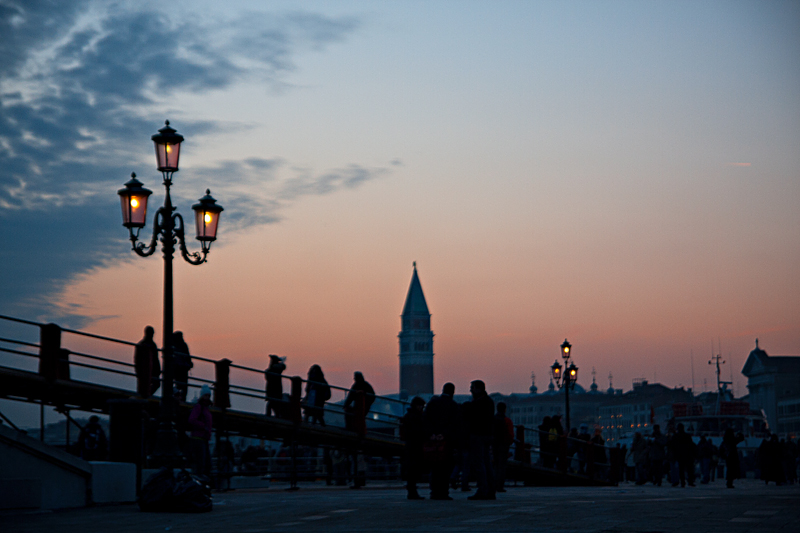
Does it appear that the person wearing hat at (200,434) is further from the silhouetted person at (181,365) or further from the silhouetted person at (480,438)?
the silhouetted person at (480,438)

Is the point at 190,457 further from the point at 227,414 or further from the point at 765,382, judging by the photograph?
the point at 765,382

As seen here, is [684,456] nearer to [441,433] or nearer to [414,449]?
[414,449]

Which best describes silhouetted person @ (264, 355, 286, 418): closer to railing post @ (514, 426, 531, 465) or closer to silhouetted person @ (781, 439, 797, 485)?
railing post @ (514, 426, 531, 465)

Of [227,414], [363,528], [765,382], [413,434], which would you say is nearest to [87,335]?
[227,414]

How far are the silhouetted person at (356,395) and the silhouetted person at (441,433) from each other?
22.0 feet

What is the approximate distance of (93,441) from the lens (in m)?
18.3

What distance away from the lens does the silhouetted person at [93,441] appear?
714 inches

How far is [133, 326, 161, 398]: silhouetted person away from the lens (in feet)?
63.9

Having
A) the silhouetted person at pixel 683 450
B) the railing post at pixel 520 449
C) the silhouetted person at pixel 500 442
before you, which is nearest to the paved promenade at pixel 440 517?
the silhouetted person at pixel 500 442

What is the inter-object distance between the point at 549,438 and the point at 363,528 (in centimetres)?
1690

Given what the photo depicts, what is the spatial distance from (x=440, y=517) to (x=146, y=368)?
977 cm

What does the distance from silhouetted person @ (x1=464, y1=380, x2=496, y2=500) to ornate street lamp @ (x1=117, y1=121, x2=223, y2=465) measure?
4.38 meters

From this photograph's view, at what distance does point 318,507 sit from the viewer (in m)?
13.2

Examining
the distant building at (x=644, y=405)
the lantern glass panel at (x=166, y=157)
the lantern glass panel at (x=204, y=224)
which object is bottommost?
the distant building at (x=644, y=405)
